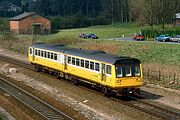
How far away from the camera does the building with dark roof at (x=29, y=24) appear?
99.2m

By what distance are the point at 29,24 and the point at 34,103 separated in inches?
3046

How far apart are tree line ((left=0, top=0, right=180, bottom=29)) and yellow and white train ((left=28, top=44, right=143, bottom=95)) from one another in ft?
169

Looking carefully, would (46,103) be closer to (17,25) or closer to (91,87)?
(91,87)

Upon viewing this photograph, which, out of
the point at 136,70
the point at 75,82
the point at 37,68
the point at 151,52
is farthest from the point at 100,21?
the point at 136,70

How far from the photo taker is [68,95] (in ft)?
87.3

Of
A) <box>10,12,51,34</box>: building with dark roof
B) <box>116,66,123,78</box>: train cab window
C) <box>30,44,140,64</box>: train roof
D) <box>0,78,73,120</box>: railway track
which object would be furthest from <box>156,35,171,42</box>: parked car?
<box>116,66,123,78</box>: train cab window

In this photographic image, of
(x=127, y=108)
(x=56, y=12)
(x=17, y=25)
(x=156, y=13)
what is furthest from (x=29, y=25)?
(x=127, y=108)

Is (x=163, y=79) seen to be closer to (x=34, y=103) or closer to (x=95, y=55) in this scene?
(x=95, y=55)

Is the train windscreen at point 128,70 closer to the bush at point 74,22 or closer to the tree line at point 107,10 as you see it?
the tree line at point 107,10

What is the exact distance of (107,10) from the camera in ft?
468

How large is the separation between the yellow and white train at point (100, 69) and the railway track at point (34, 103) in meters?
4.09

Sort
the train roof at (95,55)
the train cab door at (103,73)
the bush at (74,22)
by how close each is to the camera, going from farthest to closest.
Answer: the bush at (74,22), the train cab door at (103,73), the train roof at (95,55)

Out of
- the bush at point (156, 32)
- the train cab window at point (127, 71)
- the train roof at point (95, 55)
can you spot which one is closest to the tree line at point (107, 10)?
the bush at point (156, 32)

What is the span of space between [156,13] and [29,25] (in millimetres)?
33906
